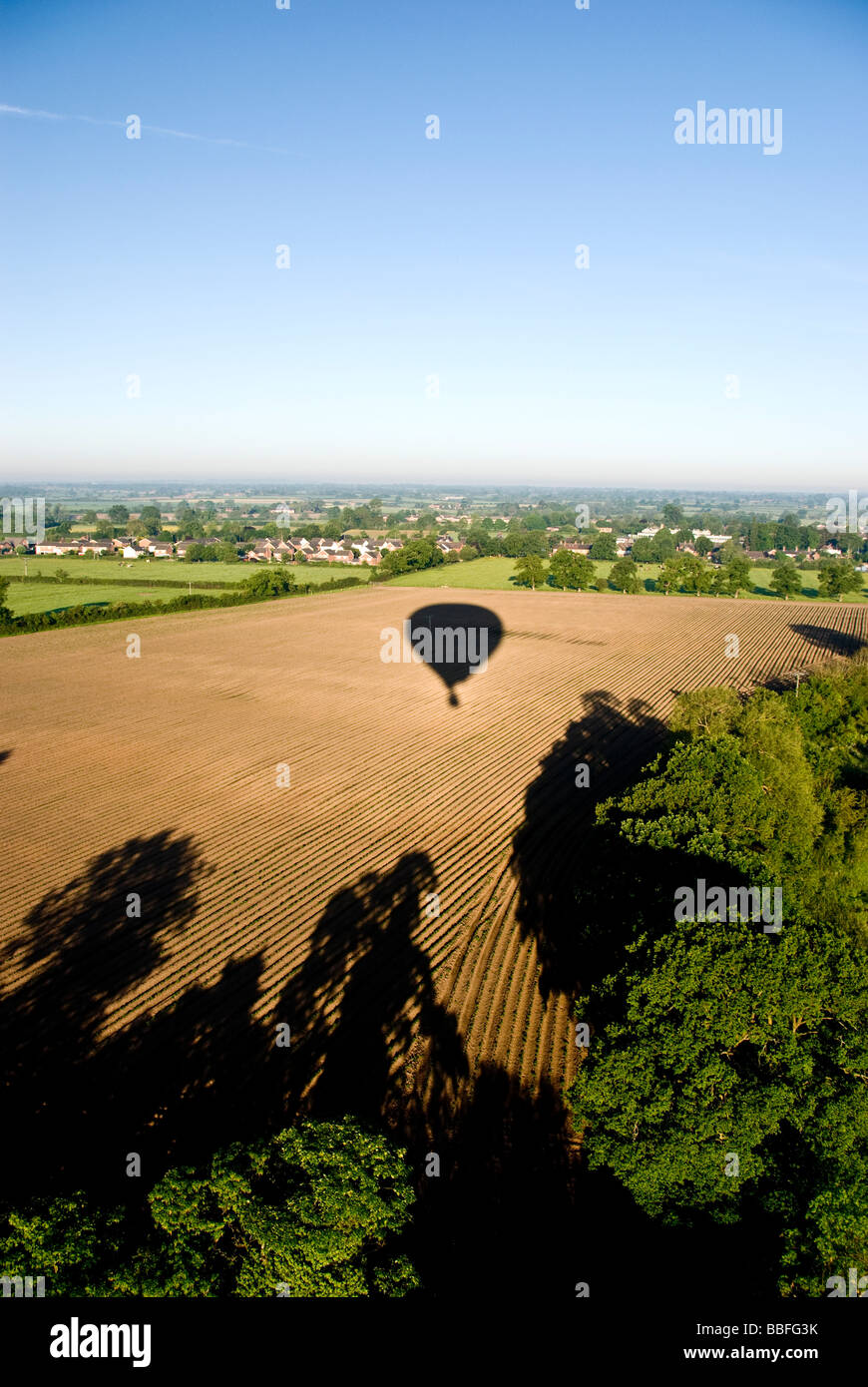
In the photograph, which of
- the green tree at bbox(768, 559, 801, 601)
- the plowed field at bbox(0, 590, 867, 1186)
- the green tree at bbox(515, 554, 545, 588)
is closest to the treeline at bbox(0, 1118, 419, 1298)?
the plowed field at bbox(0, 590, 867, 1186)

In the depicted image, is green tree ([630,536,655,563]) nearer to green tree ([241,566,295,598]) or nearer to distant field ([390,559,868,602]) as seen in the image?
distant field ([390,559,868,602])

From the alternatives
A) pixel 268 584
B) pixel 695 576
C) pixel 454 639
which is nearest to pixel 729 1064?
pixel 454 639

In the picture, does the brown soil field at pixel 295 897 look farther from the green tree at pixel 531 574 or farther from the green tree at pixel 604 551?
the green tree at pixel 604 551

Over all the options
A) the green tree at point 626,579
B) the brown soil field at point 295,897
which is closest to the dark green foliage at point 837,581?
the green tree at point 626,579

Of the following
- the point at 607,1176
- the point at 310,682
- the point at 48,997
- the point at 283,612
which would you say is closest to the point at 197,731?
the point at 310,682

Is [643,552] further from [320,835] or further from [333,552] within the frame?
[320,835]
